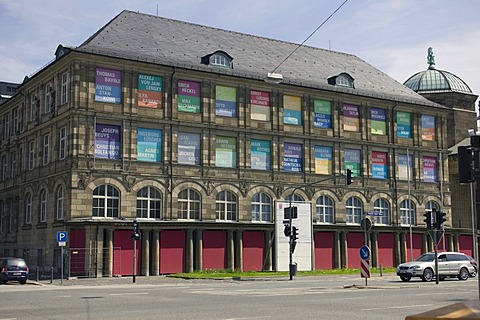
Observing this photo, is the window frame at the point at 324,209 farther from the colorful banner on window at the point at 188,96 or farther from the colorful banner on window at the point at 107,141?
the colorful banner on window at the point at 107,141

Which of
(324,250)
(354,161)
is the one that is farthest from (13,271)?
(354,161)

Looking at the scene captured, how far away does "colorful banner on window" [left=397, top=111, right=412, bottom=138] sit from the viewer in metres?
58.9

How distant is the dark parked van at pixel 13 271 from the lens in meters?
36.7

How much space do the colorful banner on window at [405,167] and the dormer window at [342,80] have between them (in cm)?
775

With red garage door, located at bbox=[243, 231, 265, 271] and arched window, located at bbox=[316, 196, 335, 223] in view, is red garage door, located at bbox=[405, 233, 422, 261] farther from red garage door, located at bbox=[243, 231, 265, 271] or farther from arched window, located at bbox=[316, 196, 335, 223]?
red garage door, located at bbox=[243, 231, 265, 271]

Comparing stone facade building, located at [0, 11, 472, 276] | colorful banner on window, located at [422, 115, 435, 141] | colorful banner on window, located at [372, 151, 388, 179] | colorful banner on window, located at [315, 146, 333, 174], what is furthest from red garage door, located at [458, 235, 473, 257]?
colorful banner on window, located at [315, 146, 333, 174]

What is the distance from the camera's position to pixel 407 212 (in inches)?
2298

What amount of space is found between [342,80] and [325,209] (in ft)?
36.8

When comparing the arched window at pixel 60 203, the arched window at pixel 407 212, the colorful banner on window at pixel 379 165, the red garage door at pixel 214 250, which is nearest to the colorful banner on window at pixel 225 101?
the red garage door at pixel 214 250

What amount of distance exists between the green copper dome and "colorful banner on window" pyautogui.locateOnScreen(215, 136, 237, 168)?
3180cm

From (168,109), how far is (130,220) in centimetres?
842

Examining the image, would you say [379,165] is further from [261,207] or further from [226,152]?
[226,152]

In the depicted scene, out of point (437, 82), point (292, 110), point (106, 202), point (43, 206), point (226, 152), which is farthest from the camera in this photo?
point (437, 82)

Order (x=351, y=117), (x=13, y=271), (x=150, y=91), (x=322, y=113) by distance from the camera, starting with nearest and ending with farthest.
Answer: (x=13, y=271) < (x=150, y=91) < (x=322, y=113) < (x=351, y=117)
